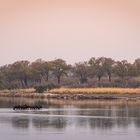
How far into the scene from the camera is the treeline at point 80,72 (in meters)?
120

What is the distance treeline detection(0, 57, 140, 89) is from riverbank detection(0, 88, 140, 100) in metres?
10.8

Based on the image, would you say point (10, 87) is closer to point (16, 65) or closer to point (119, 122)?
point (16, 65)

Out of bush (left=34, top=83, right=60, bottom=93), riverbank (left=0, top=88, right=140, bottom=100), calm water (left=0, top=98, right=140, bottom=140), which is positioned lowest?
calm water (left=0, top=98, right=140, bottom=140)

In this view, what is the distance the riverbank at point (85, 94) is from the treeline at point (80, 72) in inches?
426

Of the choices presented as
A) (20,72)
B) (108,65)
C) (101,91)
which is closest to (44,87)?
(101,91)

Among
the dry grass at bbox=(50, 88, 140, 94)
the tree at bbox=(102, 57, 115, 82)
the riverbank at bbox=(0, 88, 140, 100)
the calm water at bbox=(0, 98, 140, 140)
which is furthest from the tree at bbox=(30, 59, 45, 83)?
the calm water at bbox=(0, 98, 140, 140)

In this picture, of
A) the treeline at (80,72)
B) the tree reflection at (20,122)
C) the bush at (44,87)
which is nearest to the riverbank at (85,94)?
the bush at (44,87)

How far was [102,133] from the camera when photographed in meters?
37.9

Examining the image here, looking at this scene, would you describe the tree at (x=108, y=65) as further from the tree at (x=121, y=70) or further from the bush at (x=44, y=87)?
the bush at (x=44, y=87)

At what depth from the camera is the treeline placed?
12025 cm

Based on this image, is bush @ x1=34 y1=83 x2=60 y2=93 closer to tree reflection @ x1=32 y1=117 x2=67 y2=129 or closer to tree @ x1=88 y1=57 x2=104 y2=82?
tree @ x1=88 y1=57 x2=104 y2=82

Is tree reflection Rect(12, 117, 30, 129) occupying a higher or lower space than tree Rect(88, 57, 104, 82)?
lower

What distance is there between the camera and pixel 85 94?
10100cm

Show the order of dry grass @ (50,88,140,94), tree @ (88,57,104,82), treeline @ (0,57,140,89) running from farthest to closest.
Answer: tree @ (88,57,104,82) → treeline @ (0,57,140,89) → dry grass @ (50,88,140,94)
